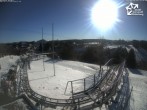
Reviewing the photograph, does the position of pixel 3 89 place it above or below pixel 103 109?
above

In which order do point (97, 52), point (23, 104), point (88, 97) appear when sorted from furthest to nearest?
1. point (97, 52)
2. point (88, 97)
3. point (23, 104)

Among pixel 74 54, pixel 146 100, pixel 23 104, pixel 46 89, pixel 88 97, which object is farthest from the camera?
pixel 74 54

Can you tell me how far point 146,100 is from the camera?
32.0 feet

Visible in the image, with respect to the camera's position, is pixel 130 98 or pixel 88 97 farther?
pixel 130 98

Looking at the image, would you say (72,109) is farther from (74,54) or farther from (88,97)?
(74,54)

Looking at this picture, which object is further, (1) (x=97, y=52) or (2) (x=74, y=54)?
(2) (x=74, y=54)

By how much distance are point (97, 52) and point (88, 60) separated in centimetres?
220

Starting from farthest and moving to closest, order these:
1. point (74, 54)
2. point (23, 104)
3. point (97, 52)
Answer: point (74, 54)
point (97, 52)
point (23, 104)

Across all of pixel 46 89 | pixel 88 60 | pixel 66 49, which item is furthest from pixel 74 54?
pixel 46 89

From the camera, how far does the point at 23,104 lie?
25.8ft

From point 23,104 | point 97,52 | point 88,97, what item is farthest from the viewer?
point 97,52

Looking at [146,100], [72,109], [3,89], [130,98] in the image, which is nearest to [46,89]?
[3,89]

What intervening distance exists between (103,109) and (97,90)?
1.87 metres

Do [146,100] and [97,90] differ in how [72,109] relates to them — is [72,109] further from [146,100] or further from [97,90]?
[146,100]
